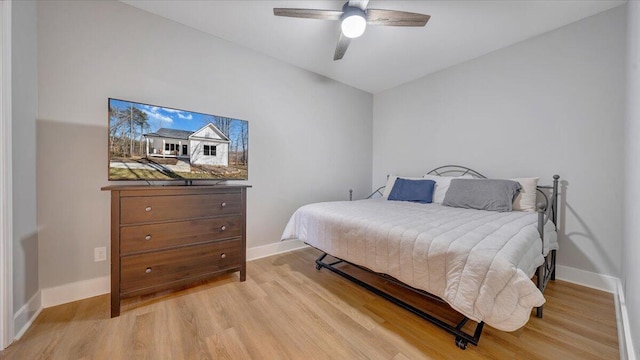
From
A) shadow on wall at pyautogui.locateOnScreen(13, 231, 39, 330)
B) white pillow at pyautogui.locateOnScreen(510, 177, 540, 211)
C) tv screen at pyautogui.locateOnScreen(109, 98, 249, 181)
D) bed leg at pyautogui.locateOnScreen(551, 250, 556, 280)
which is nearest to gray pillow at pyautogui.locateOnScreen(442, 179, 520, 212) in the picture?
white pillow at pyautogui.locateOnScreen(510, 177, 540, 211)

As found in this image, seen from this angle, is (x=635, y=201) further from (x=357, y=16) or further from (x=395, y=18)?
(x=357, y=16)

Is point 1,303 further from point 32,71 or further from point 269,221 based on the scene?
point 269,221

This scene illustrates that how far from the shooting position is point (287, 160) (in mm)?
3080

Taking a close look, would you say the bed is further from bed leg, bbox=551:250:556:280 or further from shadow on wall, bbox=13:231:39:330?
shadow on wall, bbox=13:231:39:330

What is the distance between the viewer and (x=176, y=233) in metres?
1.86

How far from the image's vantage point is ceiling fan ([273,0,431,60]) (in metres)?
1.75

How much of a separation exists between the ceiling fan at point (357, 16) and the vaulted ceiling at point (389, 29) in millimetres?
249

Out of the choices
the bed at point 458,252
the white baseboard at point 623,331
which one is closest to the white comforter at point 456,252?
the bed at point 458,252

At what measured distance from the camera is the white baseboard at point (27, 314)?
142 centimetres

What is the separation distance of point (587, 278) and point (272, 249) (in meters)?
3.18

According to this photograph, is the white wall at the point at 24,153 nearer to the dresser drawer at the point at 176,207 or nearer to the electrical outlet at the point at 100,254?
the electrical outlet at the point at 100,254

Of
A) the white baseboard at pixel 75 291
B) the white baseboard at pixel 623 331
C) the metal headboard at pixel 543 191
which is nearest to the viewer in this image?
the white baseboard at pixel 623 331

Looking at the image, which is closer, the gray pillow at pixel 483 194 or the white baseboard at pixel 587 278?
the white baseboard at pixel 587 278

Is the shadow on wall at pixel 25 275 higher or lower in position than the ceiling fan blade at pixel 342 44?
lower
